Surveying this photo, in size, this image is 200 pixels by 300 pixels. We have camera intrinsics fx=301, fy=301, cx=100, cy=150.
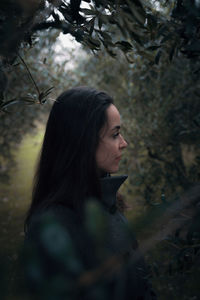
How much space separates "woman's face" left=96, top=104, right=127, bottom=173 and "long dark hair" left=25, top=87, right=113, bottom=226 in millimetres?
47

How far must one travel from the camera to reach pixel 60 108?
2.03 meters

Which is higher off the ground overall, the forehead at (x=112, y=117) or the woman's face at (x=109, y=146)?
the forehead at (x=112, y=117)

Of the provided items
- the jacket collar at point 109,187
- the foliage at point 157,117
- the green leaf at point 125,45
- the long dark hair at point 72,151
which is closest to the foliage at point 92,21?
the green leaf at point 125,45

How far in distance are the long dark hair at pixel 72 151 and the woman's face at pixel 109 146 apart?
0.15 feet

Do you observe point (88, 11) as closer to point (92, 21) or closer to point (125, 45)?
point (92, 21)

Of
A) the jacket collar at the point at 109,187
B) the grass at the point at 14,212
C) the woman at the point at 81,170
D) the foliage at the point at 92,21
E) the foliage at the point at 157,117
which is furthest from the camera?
the grass at the point at 14,212

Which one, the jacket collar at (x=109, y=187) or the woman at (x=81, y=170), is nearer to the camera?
the woman at (x=81, y=170)

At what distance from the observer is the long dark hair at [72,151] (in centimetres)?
182

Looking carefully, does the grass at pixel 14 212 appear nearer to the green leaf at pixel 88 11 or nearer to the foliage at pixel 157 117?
the green leaf at pixel 88 11

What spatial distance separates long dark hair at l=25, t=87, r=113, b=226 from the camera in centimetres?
182

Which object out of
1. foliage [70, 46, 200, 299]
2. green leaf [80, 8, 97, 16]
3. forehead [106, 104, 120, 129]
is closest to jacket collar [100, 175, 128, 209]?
forehead [106, 104, 120, 129]

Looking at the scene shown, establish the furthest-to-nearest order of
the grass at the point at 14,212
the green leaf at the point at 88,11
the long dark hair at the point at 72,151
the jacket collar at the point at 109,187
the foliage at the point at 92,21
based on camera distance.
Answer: the grass at the point at 14,212 < the jacket collar at the point at 109,187 < the long dark hair at the point at 72,151 < the green leaf at the point at 88,11 < the foliage at the point at 92,21

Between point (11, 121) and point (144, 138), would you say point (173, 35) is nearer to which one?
point (144, 138)

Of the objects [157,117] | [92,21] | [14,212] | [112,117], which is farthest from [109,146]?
[14,212]
